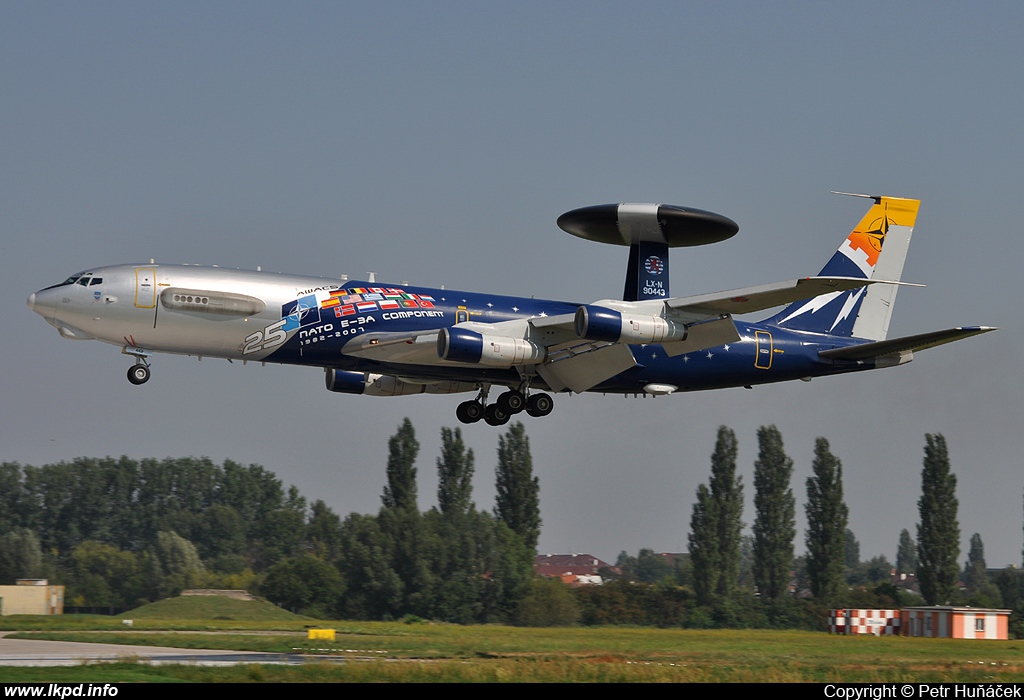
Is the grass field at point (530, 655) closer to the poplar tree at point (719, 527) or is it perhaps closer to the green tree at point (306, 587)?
the green tree at point (306, 587)

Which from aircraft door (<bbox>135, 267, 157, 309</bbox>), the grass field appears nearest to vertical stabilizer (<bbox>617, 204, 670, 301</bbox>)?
the grass field

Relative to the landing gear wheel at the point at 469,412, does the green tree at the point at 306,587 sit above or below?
below

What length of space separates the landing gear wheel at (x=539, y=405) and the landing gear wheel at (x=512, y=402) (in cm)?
24

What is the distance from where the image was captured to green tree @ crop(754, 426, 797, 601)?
258 ft

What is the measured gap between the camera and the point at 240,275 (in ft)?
117

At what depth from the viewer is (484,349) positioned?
36.0 m

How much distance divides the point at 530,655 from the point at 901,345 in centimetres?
1704

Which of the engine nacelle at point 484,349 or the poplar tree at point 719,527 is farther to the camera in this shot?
the poplar tree at point 719,527

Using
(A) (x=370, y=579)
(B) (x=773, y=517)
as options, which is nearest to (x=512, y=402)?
(A) (x=370, y=579)

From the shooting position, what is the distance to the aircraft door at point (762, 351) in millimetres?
41906

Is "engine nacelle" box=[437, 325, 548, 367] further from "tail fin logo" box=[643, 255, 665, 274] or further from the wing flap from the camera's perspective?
"tail fin logo" box=[643, 255, 665, 274]

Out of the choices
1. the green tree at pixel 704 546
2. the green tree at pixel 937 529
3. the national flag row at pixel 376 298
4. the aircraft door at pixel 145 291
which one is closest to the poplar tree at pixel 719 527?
the green tree at pixel 704 546

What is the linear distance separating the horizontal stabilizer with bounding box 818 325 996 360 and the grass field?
979cm
